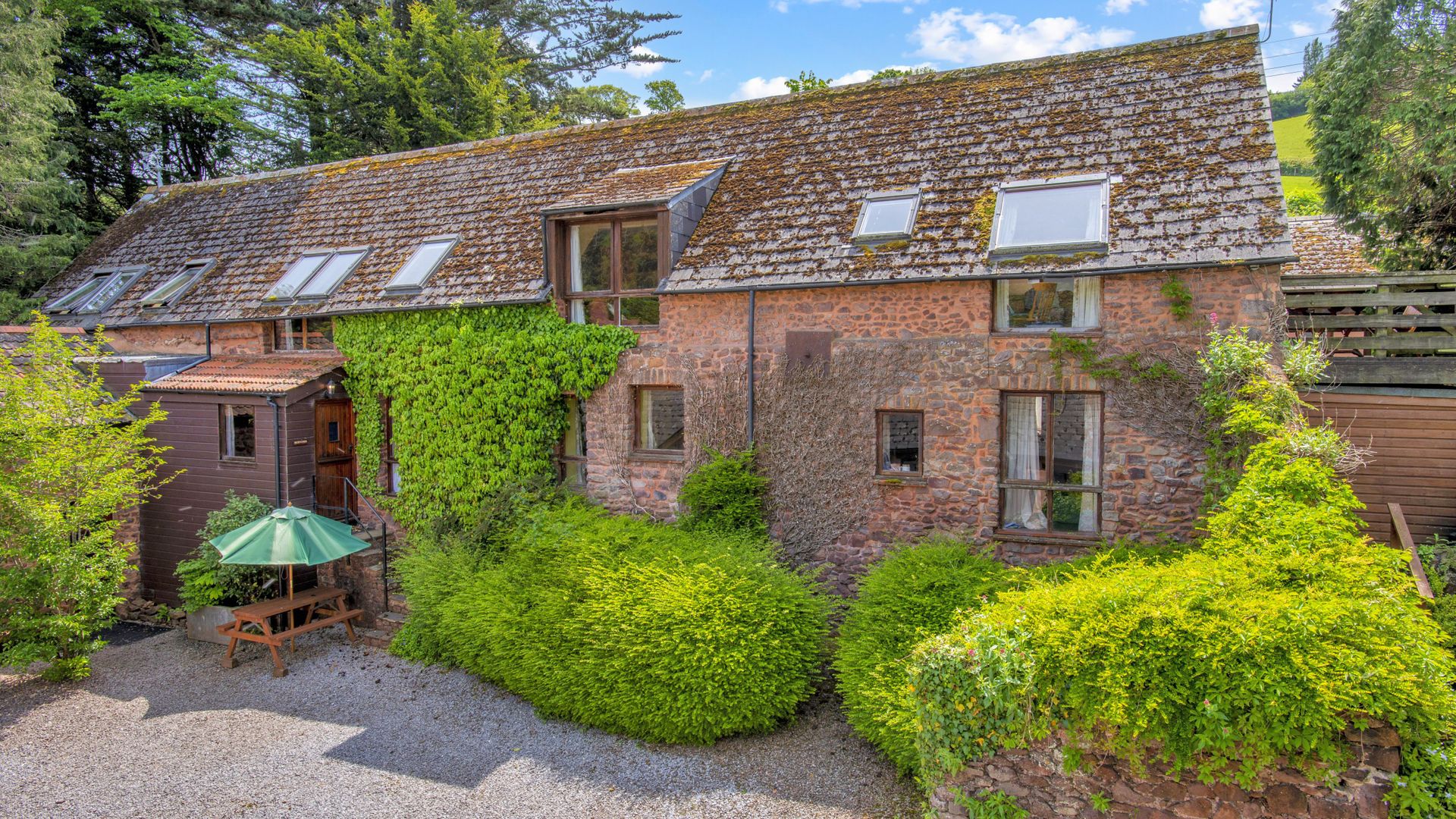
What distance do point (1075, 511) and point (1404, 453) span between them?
151 inches

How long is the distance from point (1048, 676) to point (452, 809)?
17.6 feet

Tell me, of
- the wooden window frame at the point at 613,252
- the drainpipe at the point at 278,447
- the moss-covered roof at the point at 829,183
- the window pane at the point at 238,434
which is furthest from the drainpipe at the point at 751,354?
the window pane at the point at 238,434

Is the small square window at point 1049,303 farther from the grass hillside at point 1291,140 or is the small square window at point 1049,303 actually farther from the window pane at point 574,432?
the grass hillside at point 1291,140

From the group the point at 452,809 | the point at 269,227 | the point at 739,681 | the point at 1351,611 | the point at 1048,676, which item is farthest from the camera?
the point at 269,227

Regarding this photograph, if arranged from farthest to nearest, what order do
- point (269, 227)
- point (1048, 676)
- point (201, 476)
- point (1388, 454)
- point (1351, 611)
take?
point (269, 227)
point (201, 476)
point (1388, 454)
point (1048, 676)
point (1351, 611)

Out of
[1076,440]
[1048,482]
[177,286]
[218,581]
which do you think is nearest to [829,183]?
[1076,440]

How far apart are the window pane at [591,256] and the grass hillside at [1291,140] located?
44.2 m

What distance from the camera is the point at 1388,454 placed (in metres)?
9.48

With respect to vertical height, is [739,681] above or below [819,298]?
below

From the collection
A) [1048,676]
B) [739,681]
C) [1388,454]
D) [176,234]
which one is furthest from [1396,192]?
[176,234]

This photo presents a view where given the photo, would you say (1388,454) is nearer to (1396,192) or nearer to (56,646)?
(1396,192)

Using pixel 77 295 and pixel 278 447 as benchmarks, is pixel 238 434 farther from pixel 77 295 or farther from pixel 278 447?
pixel 77 295

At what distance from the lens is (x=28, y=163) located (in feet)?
A: 53.5

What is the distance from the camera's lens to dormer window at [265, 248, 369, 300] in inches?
546
